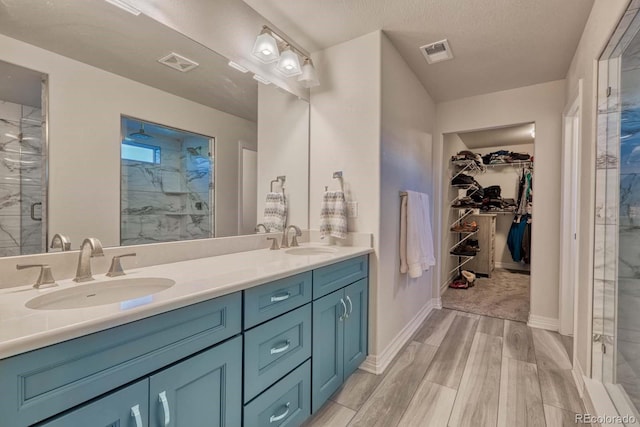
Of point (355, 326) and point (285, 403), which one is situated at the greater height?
point (355, 326)

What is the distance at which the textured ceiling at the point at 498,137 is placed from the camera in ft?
13.4

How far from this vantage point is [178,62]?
1.59 meters

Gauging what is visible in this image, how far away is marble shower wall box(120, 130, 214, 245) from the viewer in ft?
4.50

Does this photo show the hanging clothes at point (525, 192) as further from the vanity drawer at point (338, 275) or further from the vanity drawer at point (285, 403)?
the vanity drawer at point (285, 403)

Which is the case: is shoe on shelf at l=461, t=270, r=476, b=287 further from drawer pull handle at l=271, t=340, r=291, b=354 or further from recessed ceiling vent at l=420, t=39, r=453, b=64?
drawer pull handle at l=271, t=340, r=291, b=354

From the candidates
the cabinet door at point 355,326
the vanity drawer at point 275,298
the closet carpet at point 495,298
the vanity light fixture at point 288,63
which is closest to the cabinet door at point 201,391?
the vanity drawer at point 275,298

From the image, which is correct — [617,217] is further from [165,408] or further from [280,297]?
[165,408]

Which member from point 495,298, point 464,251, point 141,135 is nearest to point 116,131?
point 141,135

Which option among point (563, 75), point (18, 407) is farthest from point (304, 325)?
point (563, 75)

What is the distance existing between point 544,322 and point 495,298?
2.77 feet

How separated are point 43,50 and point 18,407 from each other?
1.22 meters

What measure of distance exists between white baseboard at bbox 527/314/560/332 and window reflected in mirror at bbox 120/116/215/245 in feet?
9.82

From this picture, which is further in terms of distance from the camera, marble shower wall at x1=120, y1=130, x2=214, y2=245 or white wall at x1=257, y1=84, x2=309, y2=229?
white wall at x1=257, y1=84, x2=309, y2=229

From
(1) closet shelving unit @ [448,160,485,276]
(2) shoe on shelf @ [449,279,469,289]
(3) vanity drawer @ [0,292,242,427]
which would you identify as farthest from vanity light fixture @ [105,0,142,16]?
(2) shoe on shelf @ [449,279,469,289]
